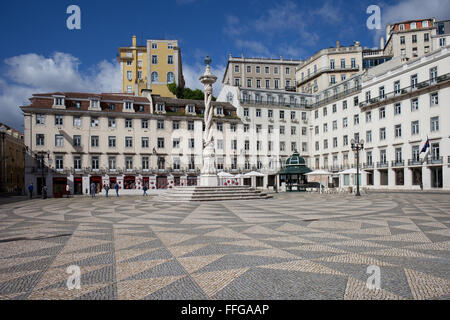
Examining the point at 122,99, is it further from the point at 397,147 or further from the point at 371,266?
the point at 371,266

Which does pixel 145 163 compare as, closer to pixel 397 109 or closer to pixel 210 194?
pixel 210 194

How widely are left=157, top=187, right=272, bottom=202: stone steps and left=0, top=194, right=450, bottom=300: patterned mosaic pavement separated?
406 inches

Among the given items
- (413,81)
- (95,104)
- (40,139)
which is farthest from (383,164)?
(40,139)

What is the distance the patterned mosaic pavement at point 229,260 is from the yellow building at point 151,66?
5138 cm

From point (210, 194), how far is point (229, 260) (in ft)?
51.4

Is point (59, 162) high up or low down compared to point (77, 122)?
down

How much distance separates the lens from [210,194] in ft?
70.7

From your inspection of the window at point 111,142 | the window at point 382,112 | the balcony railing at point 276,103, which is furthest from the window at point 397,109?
the window at point 111,142

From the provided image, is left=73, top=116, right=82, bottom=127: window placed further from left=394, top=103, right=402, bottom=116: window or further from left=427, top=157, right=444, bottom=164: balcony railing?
left=427, top=157, right=444, bottom=164: balcony railing

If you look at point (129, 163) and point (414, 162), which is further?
point (129, 163)

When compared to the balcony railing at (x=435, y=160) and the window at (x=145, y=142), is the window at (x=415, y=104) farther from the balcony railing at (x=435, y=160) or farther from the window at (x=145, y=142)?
the window at (x=145, y=142)

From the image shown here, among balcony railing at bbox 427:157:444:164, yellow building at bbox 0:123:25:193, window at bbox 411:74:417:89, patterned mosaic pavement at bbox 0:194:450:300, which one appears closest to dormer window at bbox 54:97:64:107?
yellow building at bbox 0:123:25:193

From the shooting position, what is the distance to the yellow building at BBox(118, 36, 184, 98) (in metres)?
57.9

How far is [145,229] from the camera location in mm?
9727
